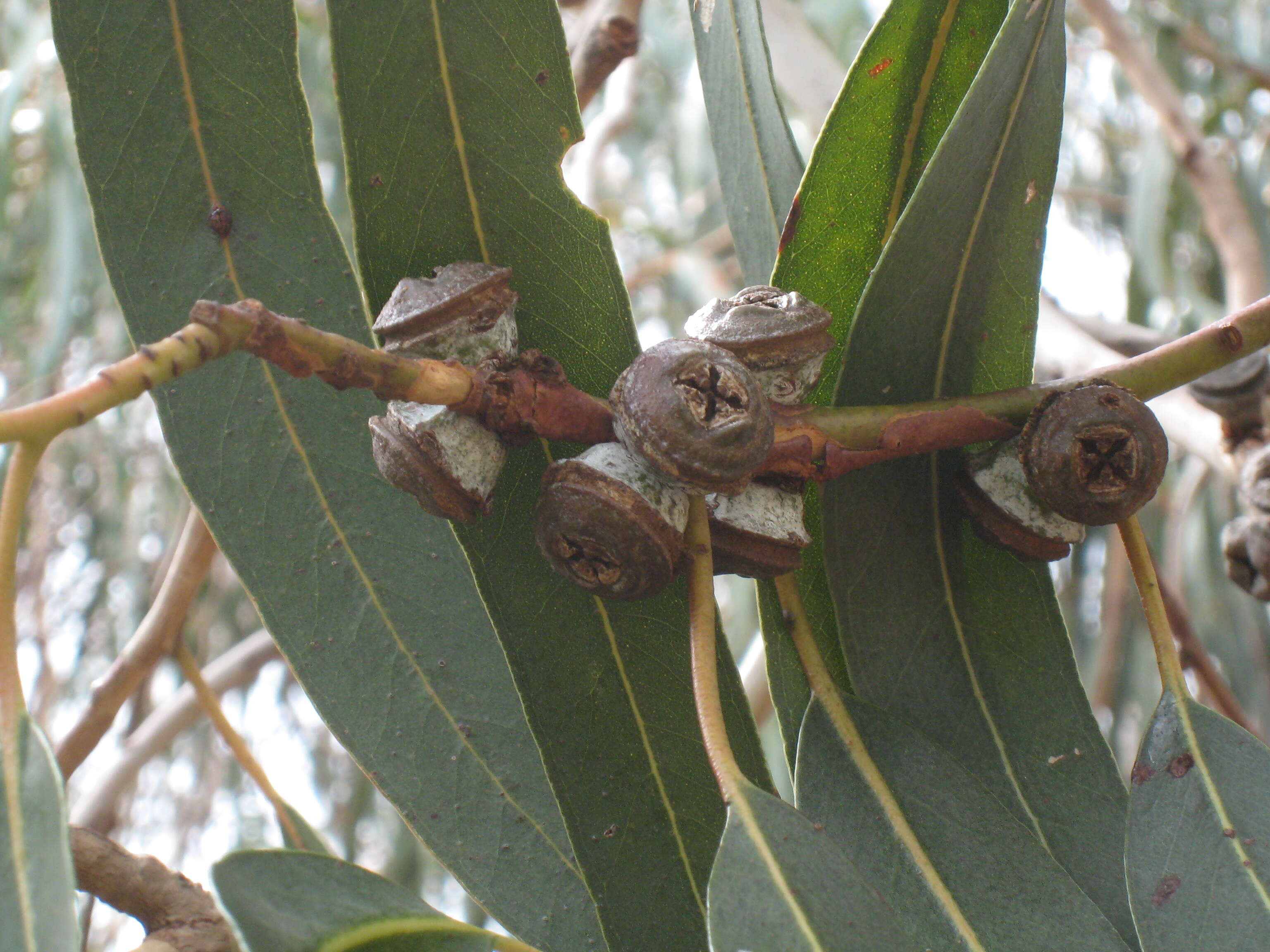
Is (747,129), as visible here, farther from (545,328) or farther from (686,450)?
(686,450)

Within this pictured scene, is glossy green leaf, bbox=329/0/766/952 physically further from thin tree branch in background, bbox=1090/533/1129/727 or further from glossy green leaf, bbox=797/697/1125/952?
thin tree branch in background, bbox=1090/533/1129/727

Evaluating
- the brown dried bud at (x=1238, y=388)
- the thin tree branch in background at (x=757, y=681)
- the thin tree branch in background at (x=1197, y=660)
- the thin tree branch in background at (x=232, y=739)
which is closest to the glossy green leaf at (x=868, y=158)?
the brown dried bud at (x=1238, y=388)

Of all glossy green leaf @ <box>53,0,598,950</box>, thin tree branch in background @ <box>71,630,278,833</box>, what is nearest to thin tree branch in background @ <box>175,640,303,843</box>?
thin tree branch in background @ <box>71,630,278,833</box>

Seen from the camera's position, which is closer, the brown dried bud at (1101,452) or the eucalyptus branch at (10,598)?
the eucalyptus branch at (10,598)

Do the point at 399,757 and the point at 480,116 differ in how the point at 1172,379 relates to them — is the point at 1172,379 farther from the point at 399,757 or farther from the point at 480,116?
the point at 399,757

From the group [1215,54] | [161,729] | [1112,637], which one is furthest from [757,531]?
[1215,54]

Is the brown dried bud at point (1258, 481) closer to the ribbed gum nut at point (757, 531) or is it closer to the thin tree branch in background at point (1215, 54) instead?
the ribbed gum nut at point (757, 531)
